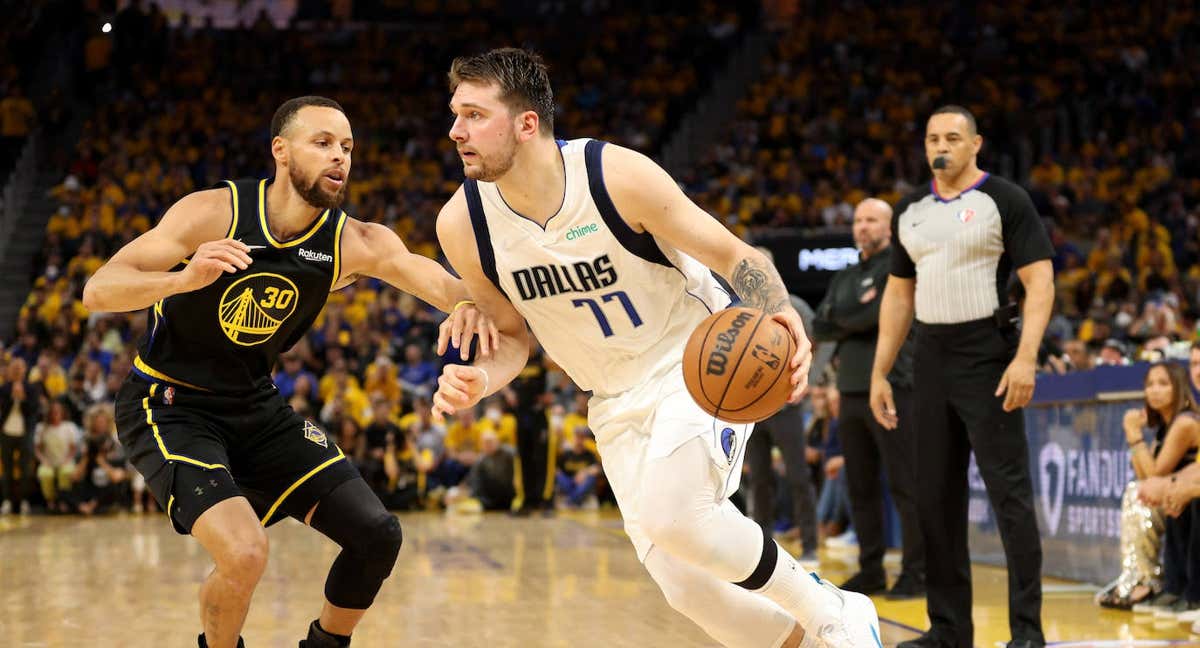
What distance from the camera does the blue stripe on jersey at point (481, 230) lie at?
4145mm

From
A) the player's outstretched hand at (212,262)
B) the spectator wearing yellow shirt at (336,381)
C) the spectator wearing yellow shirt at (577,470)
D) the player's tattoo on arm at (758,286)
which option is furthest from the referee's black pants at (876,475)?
the spectator wearing yellow shirt at (336,381)

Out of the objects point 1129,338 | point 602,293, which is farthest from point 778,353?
point 1129,338

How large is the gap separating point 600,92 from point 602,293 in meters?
21.7

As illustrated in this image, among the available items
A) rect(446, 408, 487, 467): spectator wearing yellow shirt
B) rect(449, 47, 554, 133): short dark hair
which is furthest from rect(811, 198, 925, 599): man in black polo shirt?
rect(446, 408, 487, 467): spectator wearing yellow shirt

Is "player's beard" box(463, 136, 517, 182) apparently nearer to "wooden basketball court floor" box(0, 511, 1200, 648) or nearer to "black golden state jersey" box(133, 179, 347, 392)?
"black golden state jersey" box(133, 179, 347, 392)

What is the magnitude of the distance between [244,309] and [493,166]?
3.74 feet

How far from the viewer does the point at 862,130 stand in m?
23.1

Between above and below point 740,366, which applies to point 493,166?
above

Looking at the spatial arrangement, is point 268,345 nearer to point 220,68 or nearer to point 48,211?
point 48,211

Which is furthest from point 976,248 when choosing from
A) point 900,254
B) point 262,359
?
point 262,359

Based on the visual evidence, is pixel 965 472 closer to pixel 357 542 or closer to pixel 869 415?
pixel 869 415

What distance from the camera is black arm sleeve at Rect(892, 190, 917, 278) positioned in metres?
5.61

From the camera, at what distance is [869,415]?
746 centimetres

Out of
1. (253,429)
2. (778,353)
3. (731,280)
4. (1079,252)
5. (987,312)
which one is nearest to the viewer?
(778,353)
